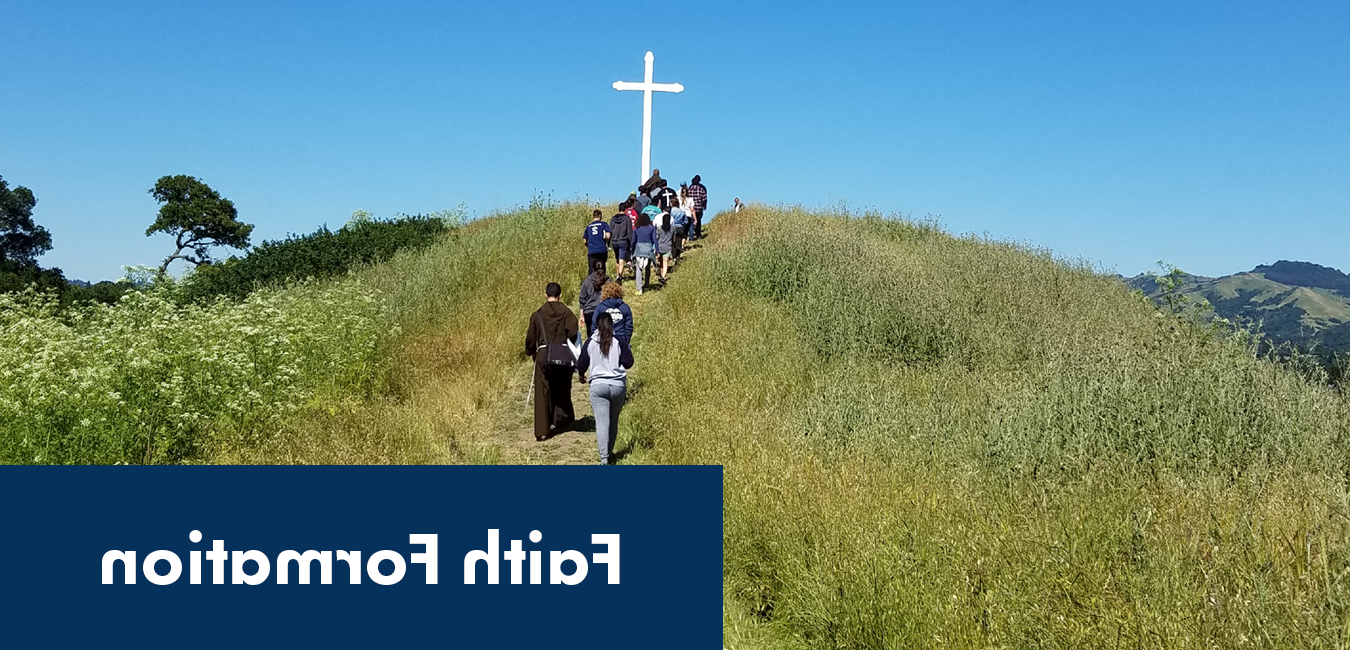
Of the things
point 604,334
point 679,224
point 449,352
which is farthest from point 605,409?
point 679,224

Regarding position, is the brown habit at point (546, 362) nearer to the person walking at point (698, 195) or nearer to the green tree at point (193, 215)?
the person walking at point (698, 195)

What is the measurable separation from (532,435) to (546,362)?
109cm

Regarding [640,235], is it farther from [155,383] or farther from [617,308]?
[155,383]

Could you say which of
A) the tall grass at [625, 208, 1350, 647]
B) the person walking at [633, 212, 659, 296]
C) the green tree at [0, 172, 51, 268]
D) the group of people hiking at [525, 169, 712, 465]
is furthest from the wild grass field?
the green tree at [0, 172, 51, 268]

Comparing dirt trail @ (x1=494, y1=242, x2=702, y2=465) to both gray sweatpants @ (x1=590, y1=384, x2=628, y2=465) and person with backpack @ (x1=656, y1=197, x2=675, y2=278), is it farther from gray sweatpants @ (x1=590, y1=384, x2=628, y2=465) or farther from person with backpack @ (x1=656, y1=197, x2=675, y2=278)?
person with backpack @ (x1=656, y1=197, x2=675, y2=278)

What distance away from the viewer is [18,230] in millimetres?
43906

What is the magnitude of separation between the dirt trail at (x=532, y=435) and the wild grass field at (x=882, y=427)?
159 millimetres

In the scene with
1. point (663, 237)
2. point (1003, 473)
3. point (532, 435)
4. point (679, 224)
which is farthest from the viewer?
point (679, 224)

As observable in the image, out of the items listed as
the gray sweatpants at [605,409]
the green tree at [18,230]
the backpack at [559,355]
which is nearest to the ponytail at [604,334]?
the gray sweatpants at [605,409]

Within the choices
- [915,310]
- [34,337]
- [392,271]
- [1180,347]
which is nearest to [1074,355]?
[1180,347]

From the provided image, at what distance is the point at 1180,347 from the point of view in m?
11.1

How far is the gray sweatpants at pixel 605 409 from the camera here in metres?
9.09

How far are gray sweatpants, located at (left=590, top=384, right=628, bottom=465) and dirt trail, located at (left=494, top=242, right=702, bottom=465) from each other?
0.38m

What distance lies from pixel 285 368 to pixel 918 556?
717 centimetres
